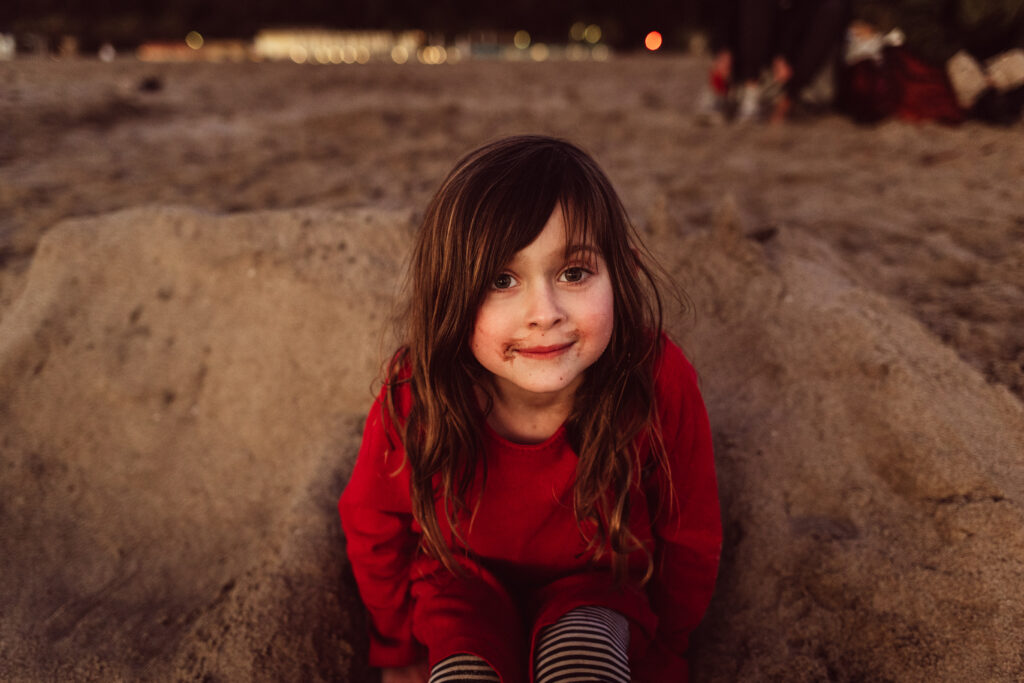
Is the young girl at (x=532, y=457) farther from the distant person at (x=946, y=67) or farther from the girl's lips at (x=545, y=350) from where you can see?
the distant person at (x=946, y=67)

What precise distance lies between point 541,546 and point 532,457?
→ 0.21 meters

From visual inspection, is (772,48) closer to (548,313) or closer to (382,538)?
(548,313)

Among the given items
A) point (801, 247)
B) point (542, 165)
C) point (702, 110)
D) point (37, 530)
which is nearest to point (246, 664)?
point (37, 530)

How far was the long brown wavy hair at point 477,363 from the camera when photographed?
3.72 feet

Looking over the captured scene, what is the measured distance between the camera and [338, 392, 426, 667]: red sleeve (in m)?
1.36

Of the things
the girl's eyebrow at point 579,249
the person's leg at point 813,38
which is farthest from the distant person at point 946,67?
the girl's eyebrow at point 579,249

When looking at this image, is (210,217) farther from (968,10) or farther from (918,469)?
(968,10)

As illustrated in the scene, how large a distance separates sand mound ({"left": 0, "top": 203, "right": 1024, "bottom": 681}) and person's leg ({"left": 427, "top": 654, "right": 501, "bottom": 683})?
1.46 ft

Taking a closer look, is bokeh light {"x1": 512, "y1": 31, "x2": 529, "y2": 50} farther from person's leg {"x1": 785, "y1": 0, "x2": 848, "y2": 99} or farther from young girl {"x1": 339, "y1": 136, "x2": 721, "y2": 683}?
young girl {"x1": 339, "y1": 136, "x2": 721, "y2": 683}

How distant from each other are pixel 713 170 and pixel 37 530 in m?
3.43

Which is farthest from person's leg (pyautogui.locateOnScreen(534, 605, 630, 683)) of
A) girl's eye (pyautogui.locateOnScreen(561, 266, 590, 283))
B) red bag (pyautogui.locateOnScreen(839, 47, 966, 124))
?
red bag (pyautogui.locateOnScreen(839, 47, 966, 124))

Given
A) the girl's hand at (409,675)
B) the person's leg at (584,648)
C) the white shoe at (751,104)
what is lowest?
the girl's hand at (409,675)

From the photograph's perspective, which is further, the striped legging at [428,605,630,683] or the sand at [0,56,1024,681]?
the sand at [0,56,1024,681]

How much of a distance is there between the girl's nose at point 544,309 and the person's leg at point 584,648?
0.58 m
